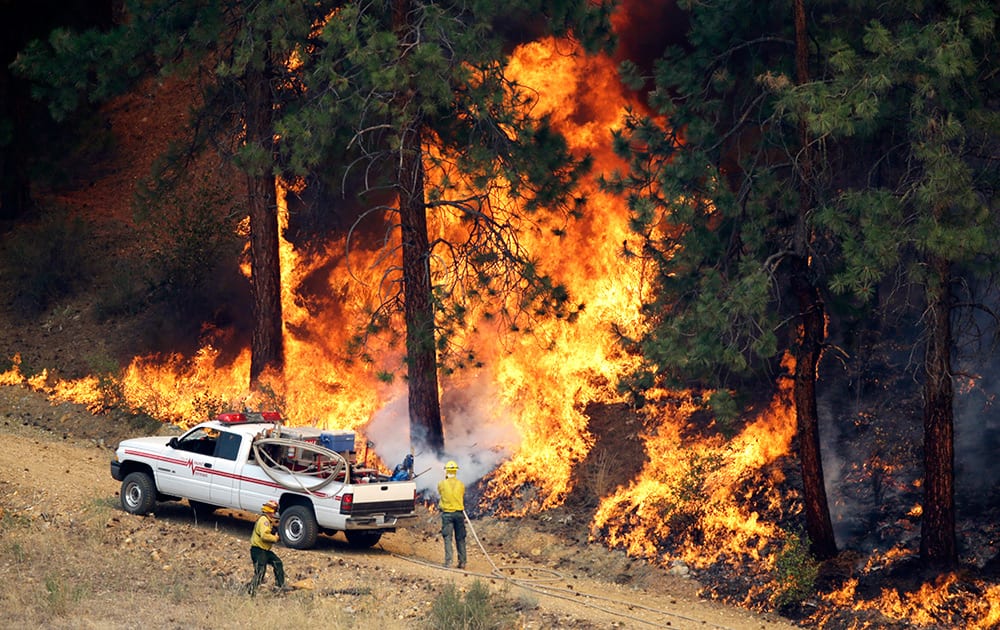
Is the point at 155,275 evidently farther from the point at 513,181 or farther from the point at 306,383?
the point at 513,181

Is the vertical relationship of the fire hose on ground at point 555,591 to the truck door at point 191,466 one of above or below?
below

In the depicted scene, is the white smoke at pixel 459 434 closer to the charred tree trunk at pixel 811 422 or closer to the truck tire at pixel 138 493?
the truck tire at pixel 138 493

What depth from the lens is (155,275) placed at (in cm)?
3038

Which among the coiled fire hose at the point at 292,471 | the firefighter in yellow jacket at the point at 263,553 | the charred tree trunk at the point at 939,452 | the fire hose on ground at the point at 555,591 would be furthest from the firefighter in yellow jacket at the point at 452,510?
the charred tree trunk at the point at 939,452

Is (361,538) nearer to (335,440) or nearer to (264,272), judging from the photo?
(335,440)

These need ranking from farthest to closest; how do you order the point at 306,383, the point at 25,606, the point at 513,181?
the point at 306,383
the point at 513,181
the point at 25,606

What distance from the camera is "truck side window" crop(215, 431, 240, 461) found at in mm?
18281

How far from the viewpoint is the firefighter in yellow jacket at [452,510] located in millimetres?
17672

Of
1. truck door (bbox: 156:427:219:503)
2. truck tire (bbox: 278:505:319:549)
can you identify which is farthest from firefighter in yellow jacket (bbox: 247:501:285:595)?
truck door (bbox: 156:427:219:503)

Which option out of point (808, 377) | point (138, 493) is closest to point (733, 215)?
point (808, 377)

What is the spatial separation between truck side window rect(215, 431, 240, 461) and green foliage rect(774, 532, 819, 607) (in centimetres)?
838

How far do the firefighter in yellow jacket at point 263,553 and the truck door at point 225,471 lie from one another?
2871mm

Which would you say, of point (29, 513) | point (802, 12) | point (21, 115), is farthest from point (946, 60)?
point (21, 115)

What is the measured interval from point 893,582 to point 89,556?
11387 mm
